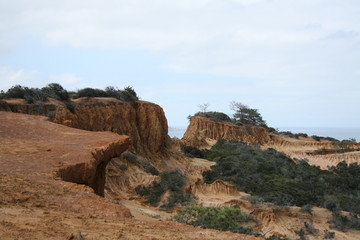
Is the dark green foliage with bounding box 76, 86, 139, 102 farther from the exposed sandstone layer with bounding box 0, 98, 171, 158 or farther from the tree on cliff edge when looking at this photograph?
the tree on cliff edge

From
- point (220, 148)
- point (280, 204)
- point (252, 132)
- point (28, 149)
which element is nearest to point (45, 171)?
point (28, 149)

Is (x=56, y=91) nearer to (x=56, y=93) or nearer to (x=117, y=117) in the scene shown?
(x=56, y=93)

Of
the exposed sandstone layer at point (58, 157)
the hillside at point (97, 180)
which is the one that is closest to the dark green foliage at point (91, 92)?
the hillside at point (97, 180)

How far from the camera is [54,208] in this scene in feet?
18.4

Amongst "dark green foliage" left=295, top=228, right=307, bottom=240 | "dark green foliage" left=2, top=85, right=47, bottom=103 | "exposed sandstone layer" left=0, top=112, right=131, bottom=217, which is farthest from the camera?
"dark green foliage" left=2, top=85, right=47, bottom=103

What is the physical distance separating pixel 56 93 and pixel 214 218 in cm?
1348

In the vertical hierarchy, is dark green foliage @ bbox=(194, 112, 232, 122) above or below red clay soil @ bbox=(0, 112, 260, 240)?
above

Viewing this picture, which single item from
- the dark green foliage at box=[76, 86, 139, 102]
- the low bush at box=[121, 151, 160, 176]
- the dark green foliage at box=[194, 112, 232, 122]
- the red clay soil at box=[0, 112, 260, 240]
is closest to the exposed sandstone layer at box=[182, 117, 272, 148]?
the dark green foliage at box=[194, 112, 232, 122]

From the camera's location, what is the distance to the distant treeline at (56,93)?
62.2 ft

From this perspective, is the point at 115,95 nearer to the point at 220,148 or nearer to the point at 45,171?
the point at 220,148

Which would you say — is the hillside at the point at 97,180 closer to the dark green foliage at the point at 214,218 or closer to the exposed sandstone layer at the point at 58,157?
the exposed sandstone layer at the point at 58,157

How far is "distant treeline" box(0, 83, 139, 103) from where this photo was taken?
19.0 meters

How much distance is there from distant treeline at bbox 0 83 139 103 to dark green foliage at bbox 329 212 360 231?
562 inches

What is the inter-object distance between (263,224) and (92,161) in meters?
7.24
